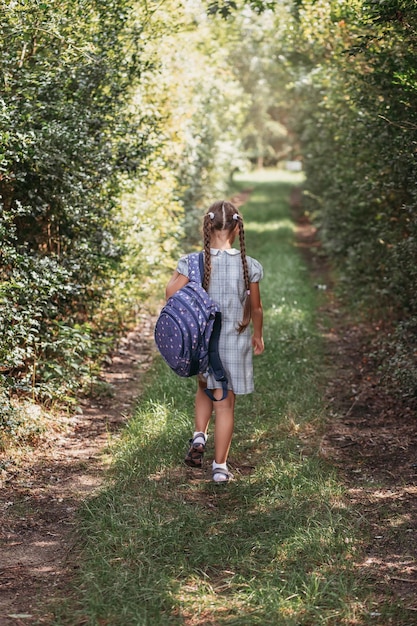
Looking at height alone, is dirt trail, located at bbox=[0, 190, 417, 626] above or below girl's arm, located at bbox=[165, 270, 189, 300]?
below

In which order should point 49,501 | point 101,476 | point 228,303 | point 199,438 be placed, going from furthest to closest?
point 101,476
point 199,438
point 228,303
point 49,501

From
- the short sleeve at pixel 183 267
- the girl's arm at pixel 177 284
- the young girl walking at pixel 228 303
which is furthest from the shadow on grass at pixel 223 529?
the short sleeve at pixel 183 267

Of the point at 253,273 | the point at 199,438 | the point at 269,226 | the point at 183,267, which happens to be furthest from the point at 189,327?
the point at 269,226

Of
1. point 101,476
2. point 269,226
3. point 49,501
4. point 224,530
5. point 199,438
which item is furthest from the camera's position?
point 269,226

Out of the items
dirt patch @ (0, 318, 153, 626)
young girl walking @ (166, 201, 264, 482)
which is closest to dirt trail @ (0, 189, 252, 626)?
dirt patch @ (0, 318, 153, 626)

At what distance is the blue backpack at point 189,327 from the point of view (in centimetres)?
525

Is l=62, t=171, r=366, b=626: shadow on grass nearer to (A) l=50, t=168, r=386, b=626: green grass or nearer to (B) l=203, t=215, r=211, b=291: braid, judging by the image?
(A) l=50, t=168, r=386, b=626: green grass

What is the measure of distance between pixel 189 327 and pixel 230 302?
0.43 meters

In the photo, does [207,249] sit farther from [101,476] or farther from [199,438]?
[101,476]

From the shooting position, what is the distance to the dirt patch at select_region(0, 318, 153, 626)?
4.15 metres

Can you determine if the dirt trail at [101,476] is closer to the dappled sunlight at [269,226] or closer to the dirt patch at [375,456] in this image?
the dirt patch at [375,456]

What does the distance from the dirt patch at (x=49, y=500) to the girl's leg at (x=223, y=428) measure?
91cm

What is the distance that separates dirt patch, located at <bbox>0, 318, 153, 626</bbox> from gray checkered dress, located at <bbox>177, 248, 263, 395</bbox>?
126 cm

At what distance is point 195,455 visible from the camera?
5570mm
